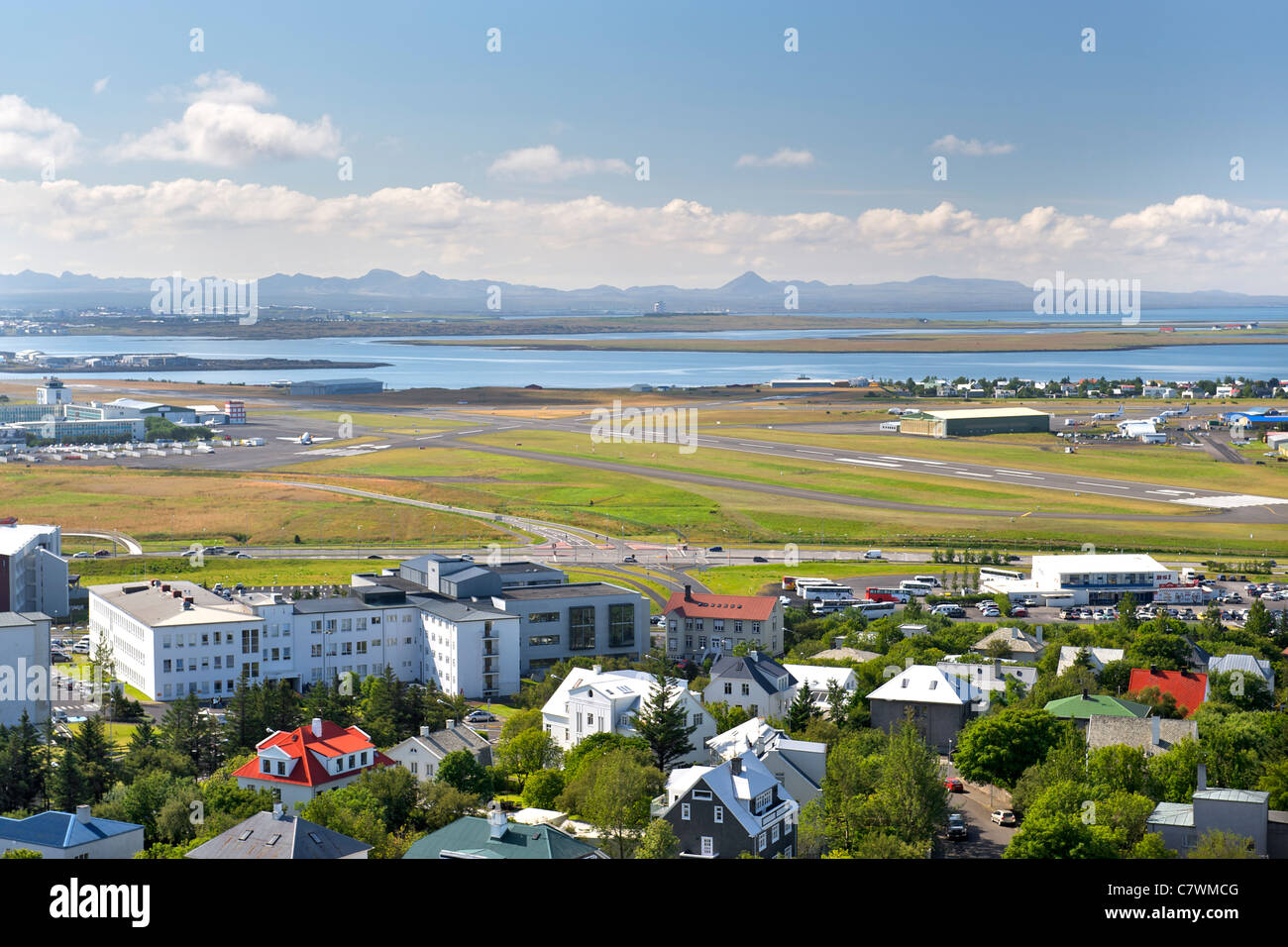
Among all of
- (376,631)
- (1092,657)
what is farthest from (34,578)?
(1092,657)

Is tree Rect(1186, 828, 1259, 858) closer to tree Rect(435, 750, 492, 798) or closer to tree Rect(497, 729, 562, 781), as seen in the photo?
tree Rect(435, 750, 492, 798)

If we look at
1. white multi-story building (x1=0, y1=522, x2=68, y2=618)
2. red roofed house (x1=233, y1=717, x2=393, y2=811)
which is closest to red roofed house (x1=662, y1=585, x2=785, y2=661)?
red roofed house (x1=233, y1=717, x2=393, y2=811)

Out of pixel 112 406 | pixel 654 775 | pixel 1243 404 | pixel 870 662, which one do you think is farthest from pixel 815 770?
pixel 1243 404

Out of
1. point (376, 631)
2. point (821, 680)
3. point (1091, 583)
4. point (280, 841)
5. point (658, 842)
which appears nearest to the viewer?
point (280, 841)

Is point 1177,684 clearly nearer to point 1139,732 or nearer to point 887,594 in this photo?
point 1139,732

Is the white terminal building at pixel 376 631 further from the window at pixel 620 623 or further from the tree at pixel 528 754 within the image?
the tree at pixel 528 754
